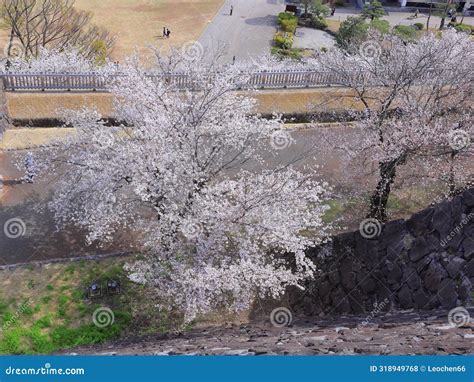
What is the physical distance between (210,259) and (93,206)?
4987mm

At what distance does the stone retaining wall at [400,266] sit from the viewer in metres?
15.9

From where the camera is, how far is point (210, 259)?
56.3 ft

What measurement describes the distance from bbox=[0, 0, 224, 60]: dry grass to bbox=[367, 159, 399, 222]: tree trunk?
90.8ft

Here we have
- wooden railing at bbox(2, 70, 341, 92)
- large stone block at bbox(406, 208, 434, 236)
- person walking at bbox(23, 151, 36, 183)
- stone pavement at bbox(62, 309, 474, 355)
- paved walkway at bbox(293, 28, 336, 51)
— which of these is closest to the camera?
stone pavement at bbox(62, 309, 474, 355)

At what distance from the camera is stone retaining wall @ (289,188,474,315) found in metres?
15.9

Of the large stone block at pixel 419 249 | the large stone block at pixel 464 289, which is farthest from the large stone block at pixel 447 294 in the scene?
the large stone block at pixel 419 249

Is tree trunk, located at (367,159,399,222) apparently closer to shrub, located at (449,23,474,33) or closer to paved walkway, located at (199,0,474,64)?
paved walkway, located at (199,0,474,64)

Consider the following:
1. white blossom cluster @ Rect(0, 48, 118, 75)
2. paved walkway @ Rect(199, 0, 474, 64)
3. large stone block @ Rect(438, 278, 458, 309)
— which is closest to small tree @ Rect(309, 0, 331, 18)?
paved walkway @ Rect(199, 0, 474, 64)

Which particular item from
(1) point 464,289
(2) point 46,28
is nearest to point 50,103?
(2) point 46,28

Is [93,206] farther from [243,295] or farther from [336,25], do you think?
[336,25]

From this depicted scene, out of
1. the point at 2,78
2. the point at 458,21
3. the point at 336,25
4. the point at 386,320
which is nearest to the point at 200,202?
the point at 386,320

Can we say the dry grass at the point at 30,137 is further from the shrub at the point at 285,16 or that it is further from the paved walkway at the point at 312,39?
the shrub at the point at 285,16

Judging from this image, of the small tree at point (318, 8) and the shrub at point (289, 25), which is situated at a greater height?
the small tree at point (318, 8)

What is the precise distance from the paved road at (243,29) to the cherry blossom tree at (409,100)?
20293mm
